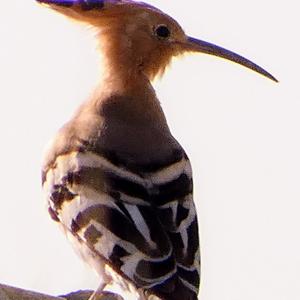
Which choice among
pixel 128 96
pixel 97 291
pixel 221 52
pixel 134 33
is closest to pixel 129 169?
pixel 97 291

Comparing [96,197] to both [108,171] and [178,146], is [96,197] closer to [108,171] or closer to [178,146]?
[108,171]

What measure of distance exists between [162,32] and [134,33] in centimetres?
11

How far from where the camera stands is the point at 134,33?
495cm

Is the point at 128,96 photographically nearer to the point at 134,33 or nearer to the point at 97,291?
the point at 134,33

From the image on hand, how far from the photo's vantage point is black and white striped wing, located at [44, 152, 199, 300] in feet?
12.8

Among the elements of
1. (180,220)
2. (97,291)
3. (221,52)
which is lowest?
(97,291)

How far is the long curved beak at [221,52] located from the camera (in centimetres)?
507

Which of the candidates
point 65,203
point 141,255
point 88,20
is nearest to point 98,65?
point 88,20

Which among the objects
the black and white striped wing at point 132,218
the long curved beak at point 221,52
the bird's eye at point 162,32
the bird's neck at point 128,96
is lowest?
the black and white striped wing at point 132,218

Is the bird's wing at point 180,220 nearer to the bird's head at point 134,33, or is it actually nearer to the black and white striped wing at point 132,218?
the black and white striped wing at point 132,218

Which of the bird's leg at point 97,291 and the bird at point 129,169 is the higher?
the bird at point 129,169

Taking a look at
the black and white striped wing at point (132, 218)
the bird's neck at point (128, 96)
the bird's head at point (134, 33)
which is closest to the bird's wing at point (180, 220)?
the black and white striped wing at point (132, 218)

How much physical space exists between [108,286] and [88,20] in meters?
1.01

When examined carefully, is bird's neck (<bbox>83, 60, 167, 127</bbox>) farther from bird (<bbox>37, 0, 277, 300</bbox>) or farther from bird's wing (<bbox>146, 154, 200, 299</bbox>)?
bird's wing (<bbox>146, 154, 200, 299</bbox>)
